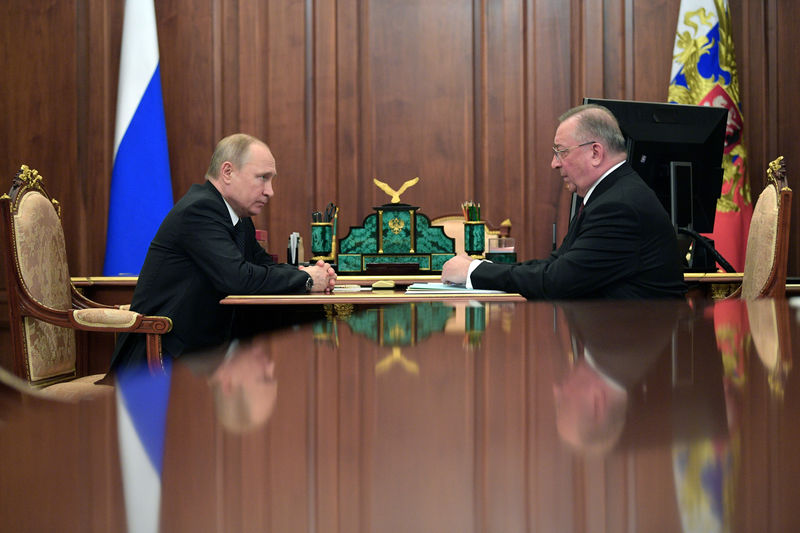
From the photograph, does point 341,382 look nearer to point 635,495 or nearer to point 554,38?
Answer: point 635,495

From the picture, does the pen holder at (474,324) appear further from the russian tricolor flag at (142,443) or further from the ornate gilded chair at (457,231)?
the ornate gilded chair at (457,231)

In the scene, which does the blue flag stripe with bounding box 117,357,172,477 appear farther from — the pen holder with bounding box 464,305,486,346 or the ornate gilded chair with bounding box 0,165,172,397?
the ornate gilded chair with bounding box 0,165,172,397

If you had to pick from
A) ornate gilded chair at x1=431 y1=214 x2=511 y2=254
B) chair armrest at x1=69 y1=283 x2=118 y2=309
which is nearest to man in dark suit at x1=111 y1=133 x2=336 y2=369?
chair armrest at x1=69 y1=283 x2=118 y2=309

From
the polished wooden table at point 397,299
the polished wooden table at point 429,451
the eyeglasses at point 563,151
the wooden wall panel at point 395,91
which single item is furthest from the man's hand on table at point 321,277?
the wooden wall panel at point 395,91

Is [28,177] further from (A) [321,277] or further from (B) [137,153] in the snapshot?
(B) [137,153]

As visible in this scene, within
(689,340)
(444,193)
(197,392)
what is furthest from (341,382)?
(444,193)

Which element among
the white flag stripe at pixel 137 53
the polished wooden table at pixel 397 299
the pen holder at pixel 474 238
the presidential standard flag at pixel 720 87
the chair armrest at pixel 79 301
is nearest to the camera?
the polished wooden table at pixel 397 299

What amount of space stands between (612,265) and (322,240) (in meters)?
1.50

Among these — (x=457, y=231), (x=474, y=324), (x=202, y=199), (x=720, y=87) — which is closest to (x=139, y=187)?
(x=457, y=231)

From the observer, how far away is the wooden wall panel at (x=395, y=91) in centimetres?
509

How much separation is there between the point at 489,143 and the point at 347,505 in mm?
5125

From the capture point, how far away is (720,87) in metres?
4.91

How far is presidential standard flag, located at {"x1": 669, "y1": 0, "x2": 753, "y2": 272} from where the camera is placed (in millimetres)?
4910

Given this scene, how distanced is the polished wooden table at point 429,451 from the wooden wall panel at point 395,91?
4772 millimetres
